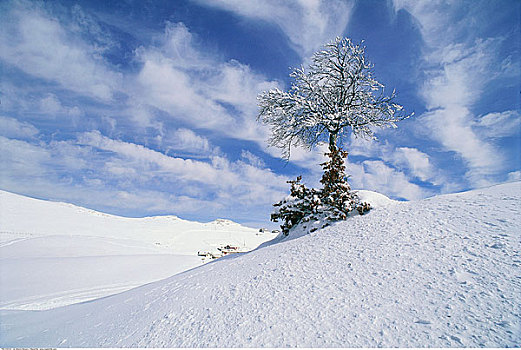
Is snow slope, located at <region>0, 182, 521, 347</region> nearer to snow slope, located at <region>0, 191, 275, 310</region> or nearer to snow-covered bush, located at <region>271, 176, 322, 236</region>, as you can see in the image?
snow-covered bush, located at <region>271, 176, 322, 236</region>

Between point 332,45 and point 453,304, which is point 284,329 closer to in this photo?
point 453,304

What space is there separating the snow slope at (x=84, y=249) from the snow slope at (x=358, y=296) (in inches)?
128

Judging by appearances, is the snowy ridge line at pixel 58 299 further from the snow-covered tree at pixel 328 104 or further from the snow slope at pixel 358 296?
the snow-covered tree at pixel 328 104

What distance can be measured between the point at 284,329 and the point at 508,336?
1656 mm

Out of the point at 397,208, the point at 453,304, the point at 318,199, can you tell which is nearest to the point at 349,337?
the point at 453,304

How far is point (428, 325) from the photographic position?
2.09 m

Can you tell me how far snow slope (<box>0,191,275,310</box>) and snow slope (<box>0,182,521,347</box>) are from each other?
3.24 meters

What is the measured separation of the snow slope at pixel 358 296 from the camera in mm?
2135

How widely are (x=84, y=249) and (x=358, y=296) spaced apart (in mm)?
12794

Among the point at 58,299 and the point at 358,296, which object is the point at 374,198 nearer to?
the point at 358,296

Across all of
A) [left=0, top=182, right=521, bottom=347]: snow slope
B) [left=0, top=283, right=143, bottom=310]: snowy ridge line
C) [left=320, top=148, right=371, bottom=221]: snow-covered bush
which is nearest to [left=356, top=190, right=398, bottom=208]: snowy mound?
[left=320, top=148, right=371, bottom=221]: snow-covered bush

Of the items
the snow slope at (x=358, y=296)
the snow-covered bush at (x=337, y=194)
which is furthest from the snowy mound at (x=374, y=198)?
the snow slope at (x=358, y=296)

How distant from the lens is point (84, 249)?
11.6 metres

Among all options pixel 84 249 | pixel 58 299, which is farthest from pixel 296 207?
pixel 84 249
